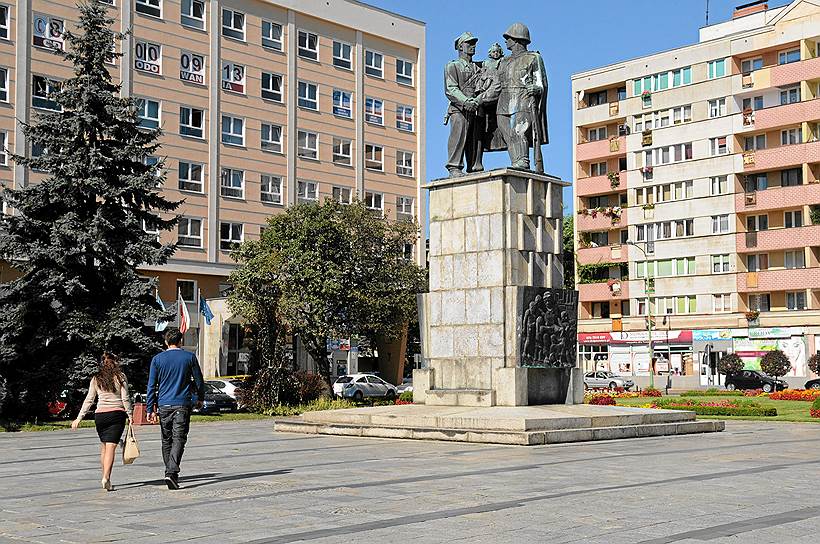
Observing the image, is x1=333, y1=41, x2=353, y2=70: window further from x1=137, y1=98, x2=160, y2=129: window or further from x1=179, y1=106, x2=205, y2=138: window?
x1=137, y1=98, x2=160, y2=129: window

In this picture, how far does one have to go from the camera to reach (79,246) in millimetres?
33094

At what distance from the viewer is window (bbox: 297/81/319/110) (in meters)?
64.6

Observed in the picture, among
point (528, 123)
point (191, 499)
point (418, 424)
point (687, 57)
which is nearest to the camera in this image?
point (191, 499)

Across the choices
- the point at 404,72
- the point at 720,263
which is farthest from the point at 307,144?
the point at 720,263

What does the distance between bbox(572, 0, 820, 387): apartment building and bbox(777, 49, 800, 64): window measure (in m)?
0.20

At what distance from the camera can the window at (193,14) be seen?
58594 millimetres

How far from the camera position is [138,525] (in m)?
10.4

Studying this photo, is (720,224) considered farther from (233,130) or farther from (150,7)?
(150,7)

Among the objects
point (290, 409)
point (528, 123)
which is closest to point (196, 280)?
point (290, 409)

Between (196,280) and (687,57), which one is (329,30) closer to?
(196,280)

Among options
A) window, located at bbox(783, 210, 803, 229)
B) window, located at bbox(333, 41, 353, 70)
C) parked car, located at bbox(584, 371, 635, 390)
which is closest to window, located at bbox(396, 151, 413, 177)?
window, located at bbox(333, 41, 353, 70)

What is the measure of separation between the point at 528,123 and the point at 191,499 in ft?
47.4

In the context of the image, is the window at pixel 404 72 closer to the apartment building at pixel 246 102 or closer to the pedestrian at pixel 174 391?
the apartment building at pixel 246 102

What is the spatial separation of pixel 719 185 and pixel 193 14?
37702mm
